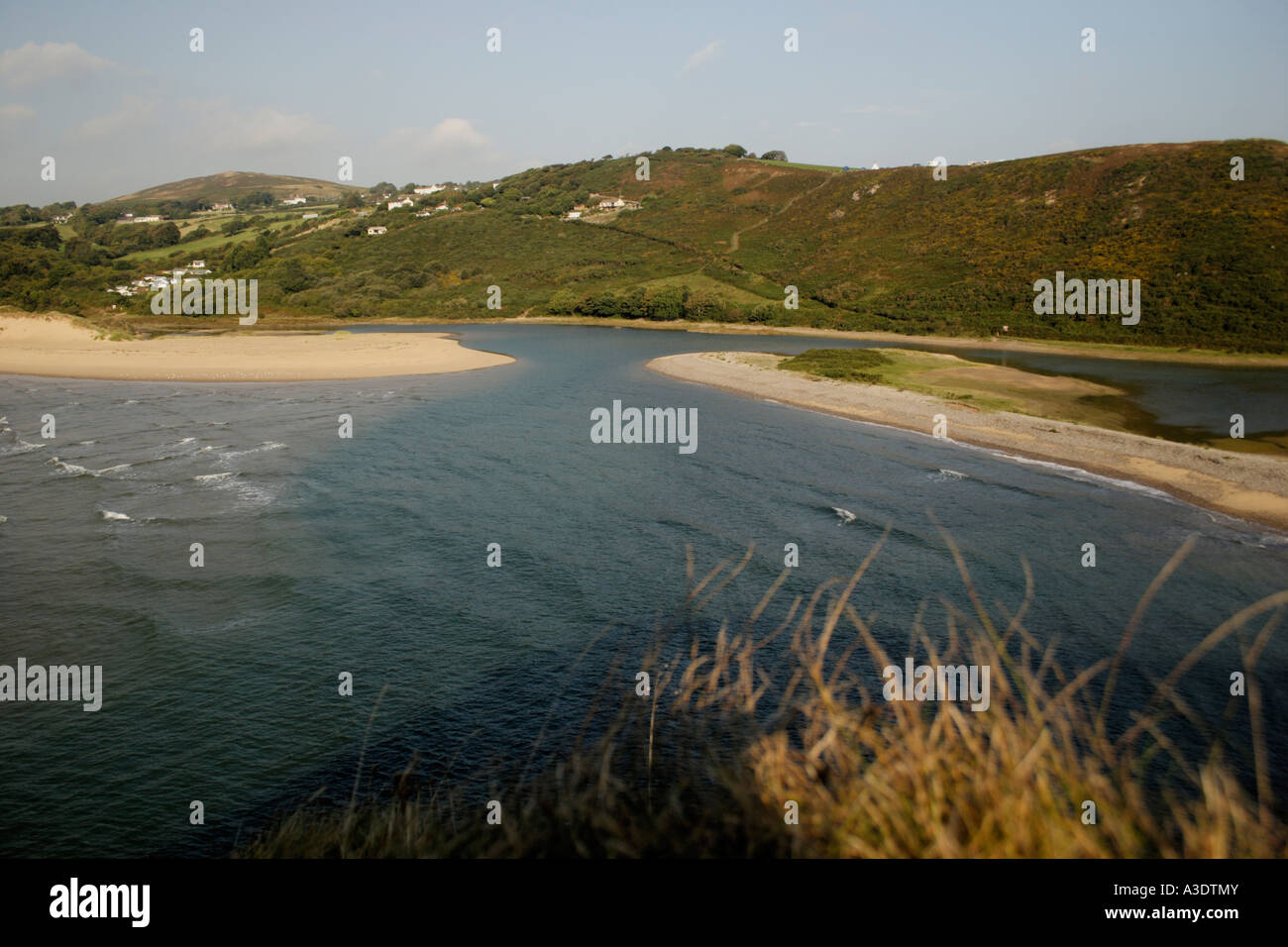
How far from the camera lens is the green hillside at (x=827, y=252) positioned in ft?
211

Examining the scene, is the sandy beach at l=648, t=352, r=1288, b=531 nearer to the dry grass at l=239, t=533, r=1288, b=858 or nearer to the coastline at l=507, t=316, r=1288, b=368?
the dry grass at l=239, t=533, r=1288, b=858

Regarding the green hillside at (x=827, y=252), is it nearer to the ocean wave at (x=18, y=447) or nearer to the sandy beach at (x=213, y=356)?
the sandy beach at (x=213, y=356)

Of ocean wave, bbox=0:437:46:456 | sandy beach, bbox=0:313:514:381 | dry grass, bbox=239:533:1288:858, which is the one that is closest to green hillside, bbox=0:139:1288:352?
sandy beach, bbox=0:313:514:381

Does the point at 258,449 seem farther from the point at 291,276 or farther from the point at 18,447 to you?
the point at 291,276

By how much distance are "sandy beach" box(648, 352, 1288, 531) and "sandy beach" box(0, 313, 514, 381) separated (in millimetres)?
21838

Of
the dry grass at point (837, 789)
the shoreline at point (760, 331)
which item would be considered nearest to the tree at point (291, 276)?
the shoreline at point (760, 331)

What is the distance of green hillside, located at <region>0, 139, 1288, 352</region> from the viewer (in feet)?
211

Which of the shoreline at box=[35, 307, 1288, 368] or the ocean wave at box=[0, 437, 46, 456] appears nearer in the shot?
the ocean wave at box=[0, 437, 46, 456]

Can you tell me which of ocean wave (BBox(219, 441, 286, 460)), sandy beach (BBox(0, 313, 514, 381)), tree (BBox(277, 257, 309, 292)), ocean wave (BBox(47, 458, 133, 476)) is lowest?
ocean wave (BBox(47, 458, 133, 476))

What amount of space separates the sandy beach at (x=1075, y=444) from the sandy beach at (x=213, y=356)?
21838 millimetres

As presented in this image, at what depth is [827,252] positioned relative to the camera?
98.4 m

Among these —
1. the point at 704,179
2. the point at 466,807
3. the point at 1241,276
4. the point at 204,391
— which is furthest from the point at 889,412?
the point at 704,179

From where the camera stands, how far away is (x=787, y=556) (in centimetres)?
1900
